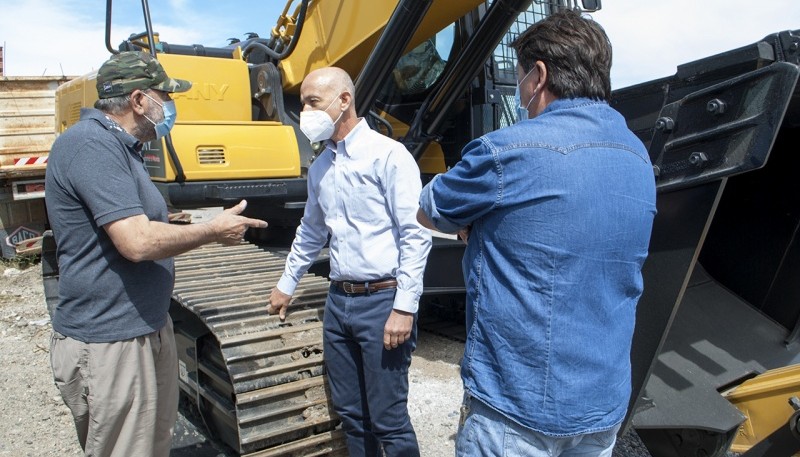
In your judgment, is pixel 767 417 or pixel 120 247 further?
pixel 767 417

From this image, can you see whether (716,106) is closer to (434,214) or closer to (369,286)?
(434,214)

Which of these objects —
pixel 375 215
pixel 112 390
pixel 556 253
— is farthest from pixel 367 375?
pixel 556 253

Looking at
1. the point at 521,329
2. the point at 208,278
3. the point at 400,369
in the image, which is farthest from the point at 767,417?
the point at 208,278

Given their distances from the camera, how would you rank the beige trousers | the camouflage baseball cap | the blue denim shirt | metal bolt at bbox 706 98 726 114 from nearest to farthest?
the blue denim shirt < metal bolt at bbox 706 98 726 114 < the beige trousers < the camouflage baseball cap

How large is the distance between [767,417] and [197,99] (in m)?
3.53

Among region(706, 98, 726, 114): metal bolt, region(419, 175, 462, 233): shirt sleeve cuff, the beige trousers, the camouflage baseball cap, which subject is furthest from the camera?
the camouflage baseball cap

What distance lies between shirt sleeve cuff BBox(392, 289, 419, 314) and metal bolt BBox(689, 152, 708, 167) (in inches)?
39.5

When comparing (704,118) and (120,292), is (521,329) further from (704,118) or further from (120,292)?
(120,292)

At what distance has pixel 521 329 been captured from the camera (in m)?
1.59

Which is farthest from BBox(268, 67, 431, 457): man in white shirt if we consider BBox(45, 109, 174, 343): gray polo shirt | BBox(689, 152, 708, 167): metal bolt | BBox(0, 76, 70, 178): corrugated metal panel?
BBox(0, 76, 70, 178): corrugated metal panel

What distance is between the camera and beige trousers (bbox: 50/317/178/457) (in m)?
2.25

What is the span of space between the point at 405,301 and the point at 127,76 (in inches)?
48.8

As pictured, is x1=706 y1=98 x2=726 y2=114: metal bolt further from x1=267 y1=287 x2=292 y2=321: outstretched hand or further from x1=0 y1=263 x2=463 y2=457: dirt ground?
x1=0 y1=263 x2=463 y2=457: dirt ground

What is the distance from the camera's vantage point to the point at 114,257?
224cm
